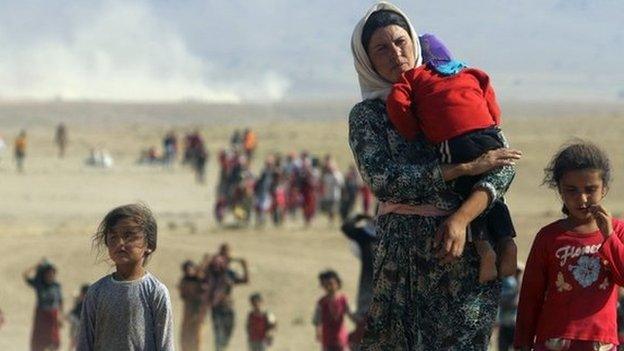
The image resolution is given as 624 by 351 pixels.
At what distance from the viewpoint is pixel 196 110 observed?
358 feet

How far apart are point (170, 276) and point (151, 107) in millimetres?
92077

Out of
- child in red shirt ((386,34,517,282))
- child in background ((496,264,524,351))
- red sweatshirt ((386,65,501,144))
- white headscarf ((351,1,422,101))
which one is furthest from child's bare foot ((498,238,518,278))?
child in background ((496,264,524,351))

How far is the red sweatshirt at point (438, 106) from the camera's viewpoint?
550 centimetres

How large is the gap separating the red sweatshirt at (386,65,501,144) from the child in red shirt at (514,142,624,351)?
353 mm

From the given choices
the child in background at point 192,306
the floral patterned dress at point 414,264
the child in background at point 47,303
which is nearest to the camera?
the floral patterned dress at point 414,264

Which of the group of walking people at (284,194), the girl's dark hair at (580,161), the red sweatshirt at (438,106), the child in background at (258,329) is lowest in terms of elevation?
the child in background at (258,329)

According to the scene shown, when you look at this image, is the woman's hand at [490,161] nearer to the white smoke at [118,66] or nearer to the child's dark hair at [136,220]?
the child's dark hair at [136,220]

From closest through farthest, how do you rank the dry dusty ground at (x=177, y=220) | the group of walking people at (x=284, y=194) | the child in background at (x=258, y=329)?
1. the child in background at (x=258, y=329)
2. the dry dusty ground at (x=177, y=220)
3. the group of walking people at (x=284, y=194)

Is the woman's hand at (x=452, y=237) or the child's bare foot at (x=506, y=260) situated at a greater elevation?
the woman's hand at (x=452, y=237)

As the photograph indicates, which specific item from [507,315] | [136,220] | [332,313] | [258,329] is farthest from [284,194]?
[136,220]

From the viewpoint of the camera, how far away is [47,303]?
14492 millimetres

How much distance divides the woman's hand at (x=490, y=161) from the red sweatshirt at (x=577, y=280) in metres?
0.33

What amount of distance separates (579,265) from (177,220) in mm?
25678

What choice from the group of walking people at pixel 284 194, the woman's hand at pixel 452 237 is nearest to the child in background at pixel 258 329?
the woman's hand at pixel 452 237
